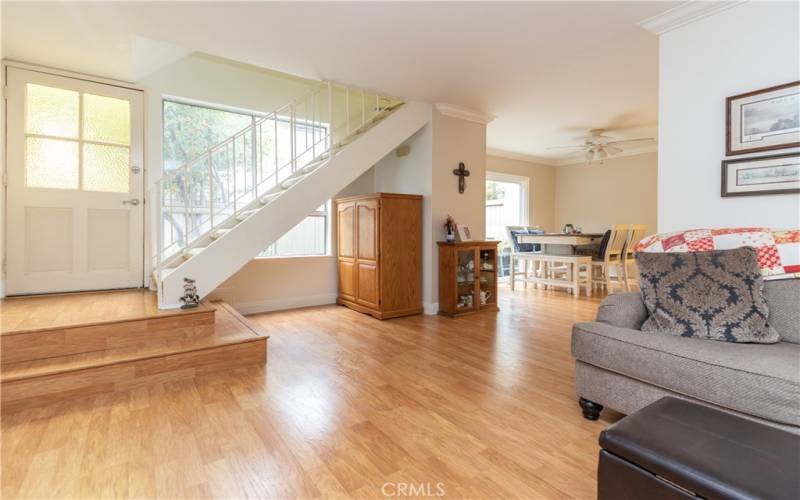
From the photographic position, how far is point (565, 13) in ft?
8.38

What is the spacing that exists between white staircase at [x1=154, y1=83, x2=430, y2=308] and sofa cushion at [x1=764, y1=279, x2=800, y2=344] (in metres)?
3.22

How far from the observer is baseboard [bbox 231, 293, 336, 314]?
4420 mm

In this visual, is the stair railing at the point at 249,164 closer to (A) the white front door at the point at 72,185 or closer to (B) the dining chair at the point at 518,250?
(A) the white front door at the point at 72,185

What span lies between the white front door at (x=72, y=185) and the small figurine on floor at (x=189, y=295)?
4.22ft

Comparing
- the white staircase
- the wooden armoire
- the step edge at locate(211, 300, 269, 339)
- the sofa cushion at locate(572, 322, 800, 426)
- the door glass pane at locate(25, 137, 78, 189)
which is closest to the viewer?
the sofa cushion at locate(572, 322, 800, 426)

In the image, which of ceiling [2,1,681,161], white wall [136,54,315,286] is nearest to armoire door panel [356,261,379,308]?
ceiling [2,1,681,161]

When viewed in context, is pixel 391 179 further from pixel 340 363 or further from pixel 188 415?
pixel 188 415

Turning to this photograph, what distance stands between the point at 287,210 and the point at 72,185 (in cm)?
202

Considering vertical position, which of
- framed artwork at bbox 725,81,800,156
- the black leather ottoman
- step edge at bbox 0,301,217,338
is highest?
framed artwork at bbox 725,81,800,156

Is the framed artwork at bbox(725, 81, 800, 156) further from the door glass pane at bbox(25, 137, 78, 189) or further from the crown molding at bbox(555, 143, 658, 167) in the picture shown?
the door glass pane at bbox(25, 137, 78, 189)

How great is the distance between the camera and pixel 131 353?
252cm

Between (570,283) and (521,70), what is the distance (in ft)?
10.7

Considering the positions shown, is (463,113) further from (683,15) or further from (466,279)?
(683,15)

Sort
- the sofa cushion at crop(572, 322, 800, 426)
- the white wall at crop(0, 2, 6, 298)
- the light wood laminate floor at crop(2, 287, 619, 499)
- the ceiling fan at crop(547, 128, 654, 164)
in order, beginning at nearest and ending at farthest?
the sofa cushion at crop(572, 322, 800, 426)
the light wood laminate floor at crop(2, 287, 619, 499)
the white wall at crop(0, 2, 6, 298)
the ceiling fan at crop(547, 128, 654, 164)
